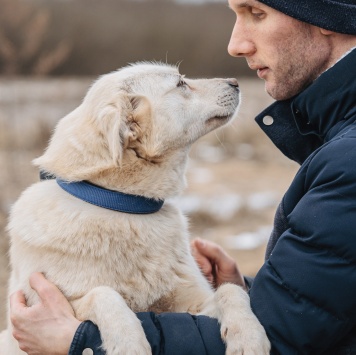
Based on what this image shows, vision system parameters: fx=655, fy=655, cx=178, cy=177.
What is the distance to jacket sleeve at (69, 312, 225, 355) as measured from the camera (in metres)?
2.16

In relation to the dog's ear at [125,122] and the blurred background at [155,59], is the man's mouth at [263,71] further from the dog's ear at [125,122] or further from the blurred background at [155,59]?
the blurred background at [155,59]

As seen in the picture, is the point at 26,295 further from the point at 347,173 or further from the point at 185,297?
the point at 347,173

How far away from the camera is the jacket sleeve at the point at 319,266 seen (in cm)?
198

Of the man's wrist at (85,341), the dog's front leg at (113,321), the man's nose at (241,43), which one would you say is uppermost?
the man's nose at (241,43)

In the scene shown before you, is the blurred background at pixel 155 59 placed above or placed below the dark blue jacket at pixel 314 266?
below

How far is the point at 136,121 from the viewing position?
9.84 ft

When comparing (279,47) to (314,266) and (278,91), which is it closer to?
(278,91)

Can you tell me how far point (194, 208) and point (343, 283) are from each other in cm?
637

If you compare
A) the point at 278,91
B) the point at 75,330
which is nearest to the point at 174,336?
the point at 75,330

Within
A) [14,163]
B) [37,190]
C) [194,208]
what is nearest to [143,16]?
[14,163]

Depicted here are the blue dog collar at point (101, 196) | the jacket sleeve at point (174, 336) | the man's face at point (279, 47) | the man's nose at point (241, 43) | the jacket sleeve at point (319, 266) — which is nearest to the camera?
the jacket sleeve at point (319, 266)

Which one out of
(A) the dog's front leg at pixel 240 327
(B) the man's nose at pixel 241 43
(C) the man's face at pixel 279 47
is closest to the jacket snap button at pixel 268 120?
(C) the man's face at pixel 279 47

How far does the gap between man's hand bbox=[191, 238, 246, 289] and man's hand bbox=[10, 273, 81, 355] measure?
0.96m

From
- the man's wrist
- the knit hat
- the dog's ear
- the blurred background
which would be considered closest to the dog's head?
the dog's ear
